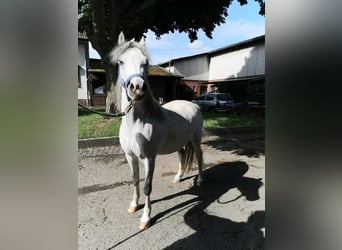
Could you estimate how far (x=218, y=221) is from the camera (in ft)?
9.30

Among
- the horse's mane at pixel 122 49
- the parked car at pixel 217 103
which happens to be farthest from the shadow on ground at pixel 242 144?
the parked car at pixel 217 103

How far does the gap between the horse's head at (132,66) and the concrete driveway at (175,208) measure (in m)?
1.47

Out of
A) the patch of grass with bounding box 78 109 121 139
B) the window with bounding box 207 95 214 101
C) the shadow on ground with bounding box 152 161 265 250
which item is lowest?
the shadow on ground with bounding box 152 161 265 250

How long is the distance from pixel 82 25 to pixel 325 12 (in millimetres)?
9533

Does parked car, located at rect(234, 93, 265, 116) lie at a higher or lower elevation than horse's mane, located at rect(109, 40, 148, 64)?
lower

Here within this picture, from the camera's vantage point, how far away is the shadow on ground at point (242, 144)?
6.17 m

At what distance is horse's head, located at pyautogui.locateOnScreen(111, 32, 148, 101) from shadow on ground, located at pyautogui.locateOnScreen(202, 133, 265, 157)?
4358 mm

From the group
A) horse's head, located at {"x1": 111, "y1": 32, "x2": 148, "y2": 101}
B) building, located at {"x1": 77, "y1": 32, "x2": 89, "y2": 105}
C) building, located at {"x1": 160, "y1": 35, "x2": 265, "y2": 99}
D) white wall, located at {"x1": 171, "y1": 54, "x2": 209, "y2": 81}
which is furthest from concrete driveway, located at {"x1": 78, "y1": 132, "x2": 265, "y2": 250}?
white wall, located at {"x1": 171, "y1": 54, "x2": 209, "y2": 81}

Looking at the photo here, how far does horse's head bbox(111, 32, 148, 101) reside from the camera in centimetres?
207

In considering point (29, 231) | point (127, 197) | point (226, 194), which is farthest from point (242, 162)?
point (29, 231)

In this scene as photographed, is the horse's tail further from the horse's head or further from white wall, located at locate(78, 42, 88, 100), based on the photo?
white wall, located at locate(78, 42, 88, 100)

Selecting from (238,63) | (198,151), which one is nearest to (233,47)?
(238,63)

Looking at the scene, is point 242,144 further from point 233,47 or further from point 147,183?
point 233,47

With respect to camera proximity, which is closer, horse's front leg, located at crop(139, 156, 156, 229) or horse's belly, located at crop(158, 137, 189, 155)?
horse's front leg, located at crop(139, 156, 156, 229)
